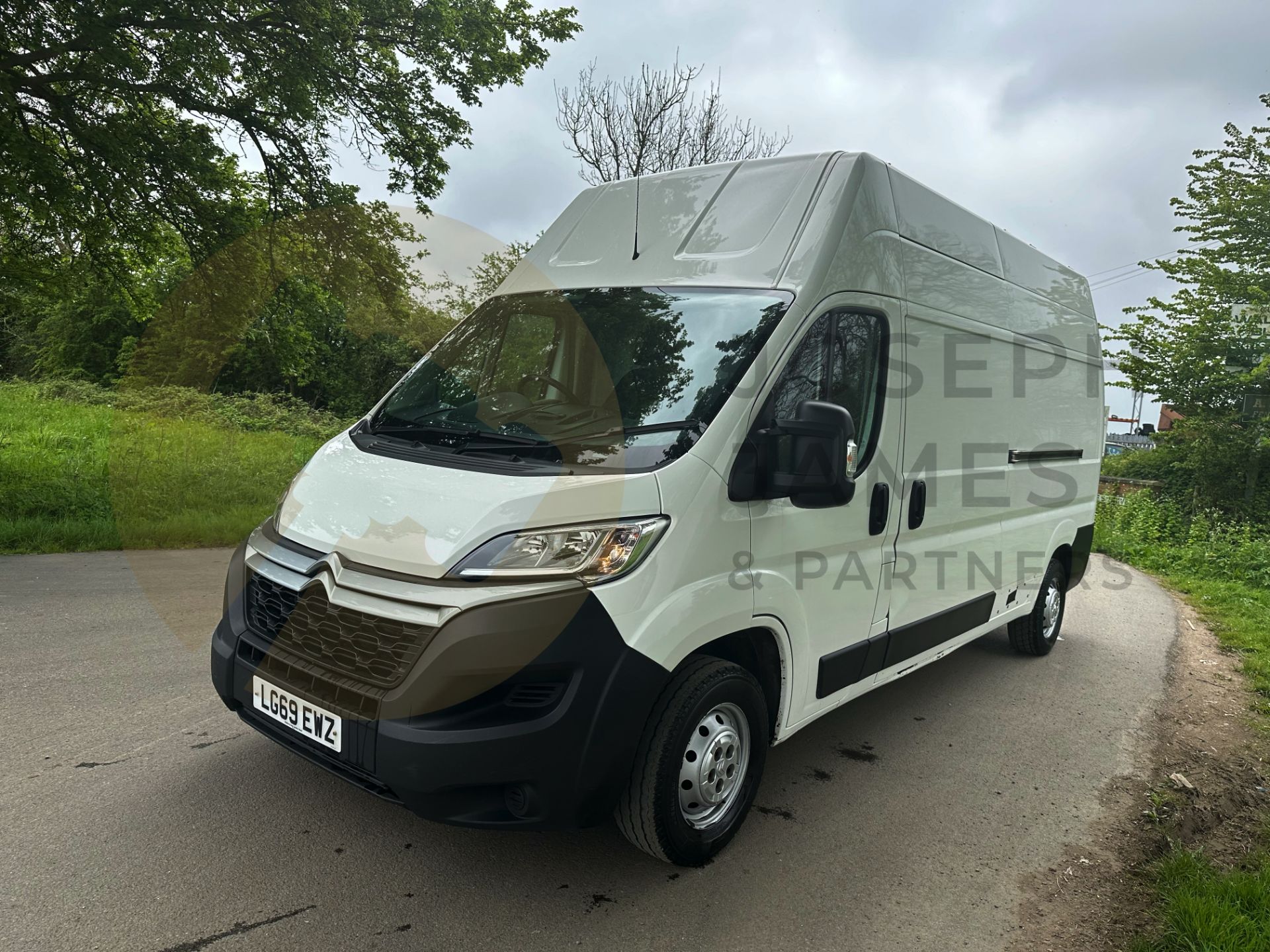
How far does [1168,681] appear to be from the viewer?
5969 mm

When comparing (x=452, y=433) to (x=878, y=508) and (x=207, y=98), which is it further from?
(x=207, y=98)

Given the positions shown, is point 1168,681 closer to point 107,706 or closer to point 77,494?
point 107,706

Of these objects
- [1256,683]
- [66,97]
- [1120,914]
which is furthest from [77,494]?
[1256,683]

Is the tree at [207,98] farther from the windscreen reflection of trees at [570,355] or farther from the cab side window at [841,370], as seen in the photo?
the cab side window at [841,370]

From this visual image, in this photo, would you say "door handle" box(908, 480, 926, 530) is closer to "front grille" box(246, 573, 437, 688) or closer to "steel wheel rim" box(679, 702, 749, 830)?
"steel wheel rim" box(679, 702, 749, 830)

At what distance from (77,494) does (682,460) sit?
8.82 m

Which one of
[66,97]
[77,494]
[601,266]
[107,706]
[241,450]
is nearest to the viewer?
[601,266]

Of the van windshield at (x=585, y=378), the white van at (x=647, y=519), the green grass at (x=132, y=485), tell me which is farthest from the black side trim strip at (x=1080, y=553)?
the green grass at (x=132, y=485)

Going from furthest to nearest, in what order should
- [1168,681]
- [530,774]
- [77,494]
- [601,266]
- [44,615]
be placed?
[77,494], [1168,681], [44,615], [601,266], [530,774]

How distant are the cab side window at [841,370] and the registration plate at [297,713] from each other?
1.83m

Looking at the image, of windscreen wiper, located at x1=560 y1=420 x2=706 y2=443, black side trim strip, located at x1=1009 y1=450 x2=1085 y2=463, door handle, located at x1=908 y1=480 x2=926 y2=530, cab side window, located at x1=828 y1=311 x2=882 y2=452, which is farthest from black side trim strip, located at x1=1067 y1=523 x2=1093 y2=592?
windscreen wiper, located at x1=560 y1=420 x2=706 y2=443

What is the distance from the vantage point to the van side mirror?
2805mm

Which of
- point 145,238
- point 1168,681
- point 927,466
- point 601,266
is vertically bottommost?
point 1168,681

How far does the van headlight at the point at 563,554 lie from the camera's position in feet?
8.56
